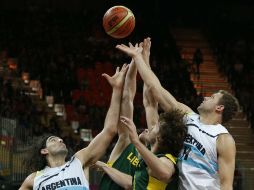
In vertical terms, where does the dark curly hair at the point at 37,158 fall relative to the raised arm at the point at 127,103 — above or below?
below

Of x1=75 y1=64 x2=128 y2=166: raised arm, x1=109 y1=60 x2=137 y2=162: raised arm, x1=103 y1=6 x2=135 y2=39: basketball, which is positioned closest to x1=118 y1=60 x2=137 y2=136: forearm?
x1=109 y1=60 x2=137 y2=162: raised arm

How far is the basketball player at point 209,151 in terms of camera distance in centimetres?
492

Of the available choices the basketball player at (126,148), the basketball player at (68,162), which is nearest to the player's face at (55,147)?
the basketball player at (68,162)

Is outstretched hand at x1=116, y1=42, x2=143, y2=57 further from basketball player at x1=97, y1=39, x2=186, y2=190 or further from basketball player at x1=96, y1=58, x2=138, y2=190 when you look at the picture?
basketball player at x1=97, y1=39, x2=186, y2=190

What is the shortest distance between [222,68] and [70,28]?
473 centimetres

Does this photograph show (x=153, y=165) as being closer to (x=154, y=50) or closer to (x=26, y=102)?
(x=26, y=102)

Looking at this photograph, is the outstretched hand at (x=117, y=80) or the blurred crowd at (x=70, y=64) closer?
the outstretched hand at (x=117, y=80)

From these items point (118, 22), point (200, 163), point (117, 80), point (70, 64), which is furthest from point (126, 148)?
point (70, 64)

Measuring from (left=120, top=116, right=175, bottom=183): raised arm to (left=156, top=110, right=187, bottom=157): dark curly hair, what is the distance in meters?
0.16

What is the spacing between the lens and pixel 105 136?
5453mm

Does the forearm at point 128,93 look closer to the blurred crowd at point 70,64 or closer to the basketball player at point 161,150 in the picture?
the basketball player at point 161,150

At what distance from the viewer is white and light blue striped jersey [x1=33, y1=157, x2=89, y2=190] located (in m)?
5.24

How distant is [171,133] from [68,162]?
954 mm

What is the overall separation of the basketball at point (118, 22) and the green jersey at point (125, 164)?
1058 millimetres
